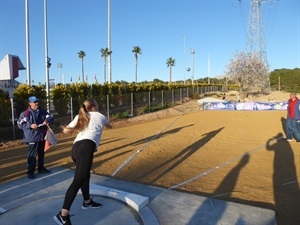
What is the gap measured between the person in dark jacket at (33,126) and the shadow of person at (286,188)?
14.6ft

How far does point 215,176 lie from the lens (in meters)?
6.53

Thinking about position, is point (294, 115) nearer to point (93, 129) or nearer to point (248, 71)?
point (93, 129)

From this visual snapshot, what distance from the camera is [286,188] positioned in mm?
5820

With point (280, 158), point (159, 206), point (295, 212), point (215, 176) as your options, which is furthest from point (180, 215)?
point (280, 158)

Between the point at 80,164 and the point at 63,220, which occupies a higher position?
the point at 80,164

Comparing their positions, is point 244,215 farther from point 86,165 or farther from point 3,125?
point 3,125

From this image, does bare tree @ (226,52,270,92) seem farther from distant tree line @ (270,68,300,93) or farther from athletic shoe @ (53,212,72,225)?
athletic shoe @ (53,212,72,225)

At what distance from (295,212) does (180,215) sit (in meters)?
1.89

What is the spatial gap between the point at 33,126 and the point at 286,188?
16.6 feet

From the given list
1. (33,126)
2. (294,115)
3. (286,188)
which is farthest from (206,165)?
(294,115)

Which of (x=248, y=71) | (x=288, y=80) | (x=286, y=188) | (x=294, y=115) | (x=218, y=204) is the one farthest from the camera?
(x=288, y=80)

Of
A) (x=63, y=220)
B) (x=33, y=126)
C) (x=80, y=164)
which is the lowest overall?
(x=63, y=220)

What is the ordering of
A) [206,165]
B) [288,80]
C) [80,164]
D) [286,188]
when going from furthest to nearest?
[288,80], [206,165], [286,188], [80,164]

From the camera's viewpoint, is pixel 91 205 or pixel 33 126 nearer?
pixel 91 205
